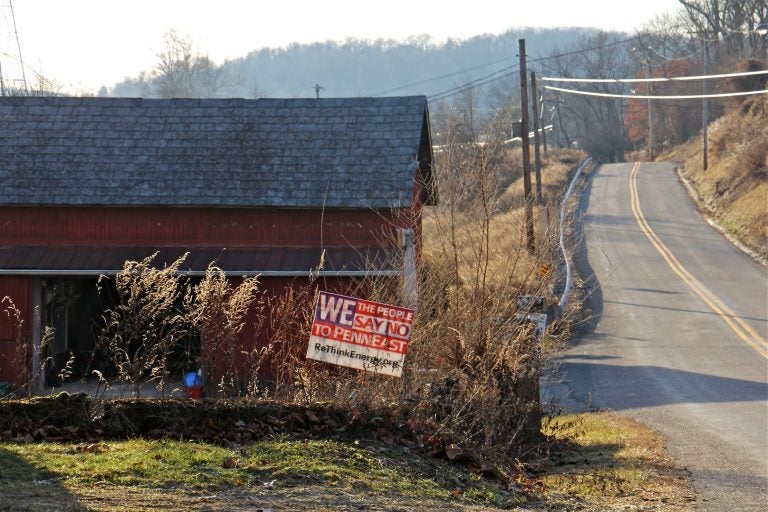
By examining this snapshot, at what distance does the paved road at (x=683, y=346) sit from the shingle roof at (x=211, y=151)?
6.68 metres

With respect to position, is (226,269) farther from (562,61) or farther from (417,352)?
(562,61)

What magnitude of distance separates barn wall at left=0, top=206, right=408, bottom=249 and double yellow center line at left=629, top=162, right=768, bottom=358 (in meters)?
11.0

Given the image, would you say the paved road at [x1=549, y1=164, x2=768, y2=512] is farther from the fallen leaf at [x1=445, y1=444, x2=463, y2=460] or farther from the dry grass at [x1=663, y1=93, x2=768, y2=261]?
the fallen leaf at [x1=445, y1=444, x2=463, y2=460]

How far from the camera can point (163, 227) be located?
22.4 meters

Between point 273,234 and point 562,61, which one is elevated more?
point 562,61

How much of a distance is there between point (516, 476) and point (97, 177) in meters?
14.8

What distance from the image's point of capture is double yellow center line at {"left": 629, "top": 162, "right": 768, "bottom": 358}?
26.1 m

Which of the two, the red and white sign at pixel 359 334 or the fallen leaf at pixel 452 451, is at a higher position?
the red and white sign at pixel 359 334

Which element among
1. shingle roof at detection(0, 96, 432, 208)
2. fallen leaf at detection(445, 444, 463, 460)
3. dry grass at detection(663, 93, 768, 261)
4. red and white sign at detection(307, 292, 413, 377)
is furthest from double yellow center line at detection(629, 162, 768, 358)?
fallen leaf at detection(445, 444, 463, 460)

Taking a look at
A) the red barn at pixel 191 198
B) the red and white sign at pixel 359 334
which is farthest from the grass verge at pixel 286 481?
the red barn at pixel 191 198

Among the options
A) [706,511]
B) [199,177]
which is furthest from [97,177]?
[706,511]

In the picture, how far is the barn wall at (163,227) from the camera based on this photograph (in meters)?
22.4

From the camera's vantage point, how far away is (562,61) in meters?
118

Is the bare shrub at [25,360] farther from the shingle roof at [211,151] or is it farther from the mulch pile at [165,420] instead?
the shingle roof at [211,151]
